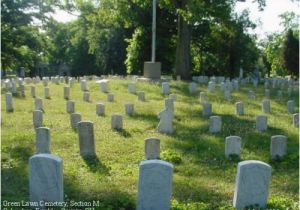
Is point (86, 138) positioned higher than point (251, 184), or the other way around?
point (86, 138)

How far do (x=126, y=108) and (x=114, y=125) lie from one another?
263 centimetres

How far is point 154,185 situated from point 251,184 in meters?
1.37

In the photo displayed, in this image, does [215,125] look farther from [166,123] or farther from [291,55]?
[291,55]

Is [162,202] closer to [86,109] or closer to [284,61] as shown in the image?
[86,109]

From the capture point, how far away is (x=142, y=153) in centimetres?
1012

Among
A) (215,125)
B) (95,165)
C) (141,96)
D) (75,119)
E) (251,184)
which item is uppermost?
(141,96)

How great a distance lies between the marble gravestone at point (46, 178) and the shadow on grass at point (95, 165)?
1.84 metres

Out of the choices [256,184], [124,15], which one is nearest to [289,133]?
[256,184]

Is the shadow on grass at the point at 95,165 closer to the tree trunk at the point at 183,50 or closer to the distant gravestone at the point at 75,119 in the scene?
the distant gravestone at the point at 75,119

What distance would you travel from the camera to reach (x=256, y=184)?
22.6ft

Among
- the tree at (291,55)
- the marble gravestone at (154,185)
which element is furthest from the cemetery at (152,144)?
the tree at (291,55)

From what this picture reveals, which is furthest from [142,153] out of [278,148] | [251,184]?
[251,184]

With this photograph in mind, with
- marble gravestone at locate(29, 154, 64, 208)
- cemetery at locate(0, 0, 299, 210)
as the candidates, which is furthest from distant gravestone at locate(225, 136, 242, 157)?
marble gravestone at locate(29, 154, 64, 208)

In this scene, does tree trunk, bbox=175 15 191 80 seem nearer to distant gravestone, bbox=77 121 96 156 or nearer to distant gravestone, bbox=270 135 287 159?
distant gravestone, bbox=270 135 287 159
